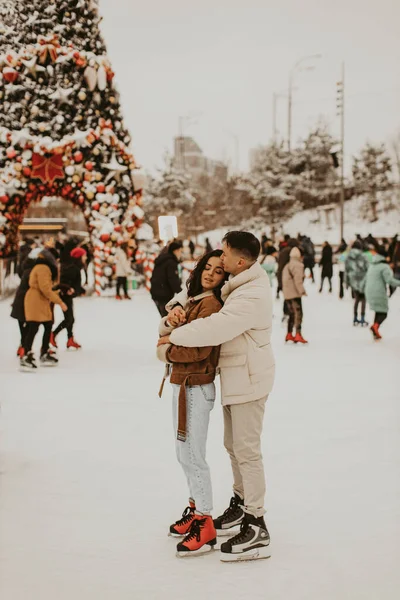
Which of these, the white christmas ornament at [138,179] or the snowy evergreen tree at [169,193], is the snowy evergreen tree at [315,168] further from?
the white christmas ornament at [138,179]

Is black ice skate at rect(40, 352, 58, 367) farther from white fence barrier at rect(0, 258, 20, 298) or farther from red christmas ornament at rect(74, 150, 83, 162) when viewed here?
red christmas ornament at rect(74, 150, 83, 162)

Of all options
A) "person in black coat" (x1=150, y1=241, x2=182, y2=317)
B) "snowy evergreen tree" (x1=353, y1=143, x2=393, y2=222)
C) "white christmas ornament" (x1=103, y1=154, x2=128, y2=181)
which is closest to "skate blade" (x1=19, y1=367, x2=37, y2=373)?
"person in black coat" (x1=150, y1=241, x2=182, y2=317)

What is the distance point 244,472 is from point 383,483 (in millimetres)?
1586

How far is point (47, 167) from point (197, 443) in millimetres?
19097

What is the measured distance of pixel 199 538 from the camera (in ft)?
14.3

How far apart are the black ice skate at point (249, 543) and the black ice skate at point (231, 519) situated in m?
0.29

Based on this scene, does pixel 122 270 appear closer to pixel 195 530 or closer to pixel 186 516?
pixel 186 516

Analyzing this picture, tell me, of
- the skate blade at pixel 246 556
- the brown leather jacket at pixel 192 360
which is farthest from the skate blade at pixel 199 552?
the brown leather jacket at pixel 192 360

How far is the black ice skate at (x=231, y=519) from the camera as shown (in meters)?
4.70

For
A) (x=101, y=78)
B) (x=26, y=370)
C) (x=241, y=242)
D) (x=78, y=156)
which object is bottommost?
(x=26, y=370)

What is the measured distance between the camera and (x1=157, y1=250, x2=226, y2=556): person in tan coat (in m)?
4.34

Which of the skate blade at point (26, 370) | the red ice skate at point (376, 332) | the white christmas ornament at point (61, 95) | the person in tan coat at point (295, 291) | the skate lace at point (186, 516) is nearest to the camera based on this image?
the skate lace at point (186, 516)

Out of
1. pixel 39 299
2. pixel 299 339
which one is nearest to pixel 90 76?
pixel 299 339

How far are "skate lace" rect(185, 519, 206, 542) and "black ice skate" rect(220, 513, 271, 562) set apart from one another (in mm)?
133
